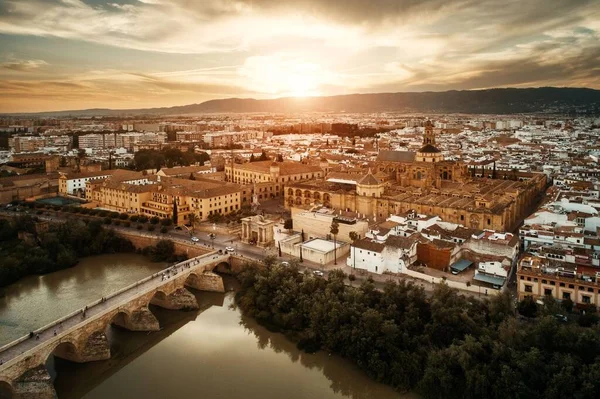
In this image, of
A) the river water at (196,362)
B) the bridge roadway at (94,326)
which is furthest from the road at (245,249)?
the river water at (196,362)

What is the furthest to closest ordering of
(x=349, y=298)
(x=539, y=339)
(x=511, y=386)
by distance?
1. (x=349, y=298)
2. (x=539, y=339)
3. (x=511, y=386)

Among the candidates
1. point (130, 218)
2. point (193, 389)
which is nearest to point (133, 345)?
point (193, 389)

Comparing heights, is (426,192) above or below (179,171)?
below

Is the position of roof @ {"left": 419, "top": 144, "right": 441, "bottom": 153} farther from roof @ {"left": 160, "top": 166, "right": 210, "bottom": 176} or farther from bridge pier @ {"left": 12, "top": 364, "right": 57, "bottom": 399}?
bridge pier @ {"left": 12, "top": 364, "right": 57, "bottom": 399}

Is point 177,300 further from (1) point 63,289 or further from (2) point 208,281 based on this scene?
(1) point 63,289

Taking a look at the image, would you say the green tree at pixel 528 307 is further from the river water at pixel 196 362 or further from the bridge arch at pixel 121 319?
the bridge arch at pixel 121 319

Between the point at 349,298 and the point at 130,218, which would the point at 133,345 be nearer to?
the point at 349,298

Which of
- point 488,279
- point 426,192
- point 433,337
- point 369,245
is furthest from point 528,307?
point 426,192
